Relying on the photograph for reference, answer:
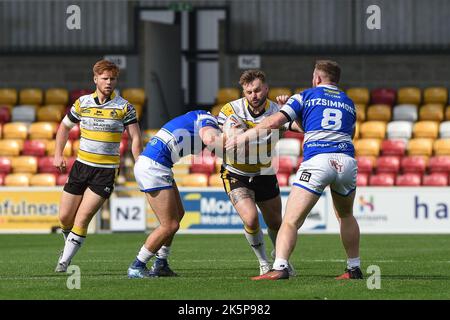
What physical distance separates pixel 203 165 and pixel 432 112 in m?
5.70

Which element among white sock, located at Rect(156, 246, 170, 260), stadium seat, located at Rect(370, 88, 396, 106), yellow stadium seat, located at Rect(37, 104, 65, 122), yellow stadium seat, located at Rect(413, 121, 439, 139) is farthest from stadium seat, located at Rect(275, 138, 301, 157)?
white sock, located at Rect(156, 246, 170, 260)

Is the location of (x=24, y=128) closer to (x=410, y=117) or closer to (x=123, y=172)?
(x=123, y=172)

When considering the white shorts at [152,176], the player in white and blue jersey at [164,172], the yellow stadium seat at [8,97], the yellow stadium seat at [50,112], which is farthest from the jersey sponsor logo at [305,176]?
the yellow stadium seat at [8,97]

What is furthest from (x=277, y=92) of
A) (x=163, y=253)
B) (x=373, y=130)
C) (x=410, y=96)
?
(x=163, y=253)

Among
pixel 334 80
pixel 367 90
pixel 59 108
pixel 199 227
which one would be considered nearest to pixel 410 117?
pixel 367 90

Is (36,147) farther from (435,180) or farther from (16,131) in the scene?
(435,180)

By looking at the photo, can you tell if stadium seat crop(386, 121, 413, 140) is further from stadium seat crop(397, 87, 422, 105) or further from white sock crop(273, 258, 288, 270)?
white sock crop(273, 258, 288, 270)

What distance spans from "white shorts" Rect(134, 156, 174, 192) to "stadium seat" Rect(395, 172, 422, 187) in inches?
553

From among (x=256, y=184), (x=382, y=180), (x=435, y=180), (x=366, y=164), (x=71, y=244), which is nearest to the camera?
(x=256, y=184)

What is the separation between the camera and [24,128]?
90.4 ft

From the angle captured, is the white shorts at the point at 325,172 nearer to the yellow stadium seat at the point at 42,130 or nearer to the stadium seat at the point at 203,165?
the stadium seat at the point at 203,165

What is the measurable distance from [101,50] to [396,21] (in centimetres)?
757

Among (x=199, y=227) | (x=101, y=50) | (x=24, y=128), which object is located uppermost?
(x=101, y=50)

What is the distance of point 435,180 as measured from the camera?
24.8 meters
